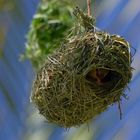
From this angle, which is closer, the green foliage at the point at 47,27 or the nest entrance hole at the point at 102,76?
the nest entrance hole at the point at 102,76

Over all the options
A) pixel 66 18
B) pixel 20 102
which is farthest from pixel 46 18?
pixel 20 102

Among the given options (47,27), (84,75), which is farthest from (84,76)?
(47,27)

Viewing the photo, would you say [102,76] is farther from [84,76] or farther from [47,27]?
[47,27]

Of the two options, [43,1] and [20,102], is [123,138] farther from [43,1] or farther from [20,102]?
[20,102]

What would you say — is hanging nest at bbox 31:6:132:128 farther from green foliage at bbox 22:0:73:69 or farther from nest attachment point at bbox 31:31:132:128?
green foliage at bbox 22:0:73:69

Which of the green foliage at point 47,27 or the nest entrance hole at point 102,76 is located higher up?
the nest entrance hole at point 102,76

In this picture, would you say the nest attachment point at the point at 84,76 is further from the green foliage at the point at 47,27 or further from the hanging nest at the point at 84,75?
the green foliage at the point at 47,27

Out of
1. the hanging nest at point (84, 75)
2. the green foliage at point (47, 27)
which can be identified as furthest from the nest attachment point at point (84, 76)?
the green foliage at point (47, 27)

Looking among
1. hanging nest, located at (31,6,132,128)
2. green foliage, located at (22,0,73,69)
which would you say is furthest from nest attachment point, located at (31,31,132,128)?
green foliage, located at (22,0,73,69)
